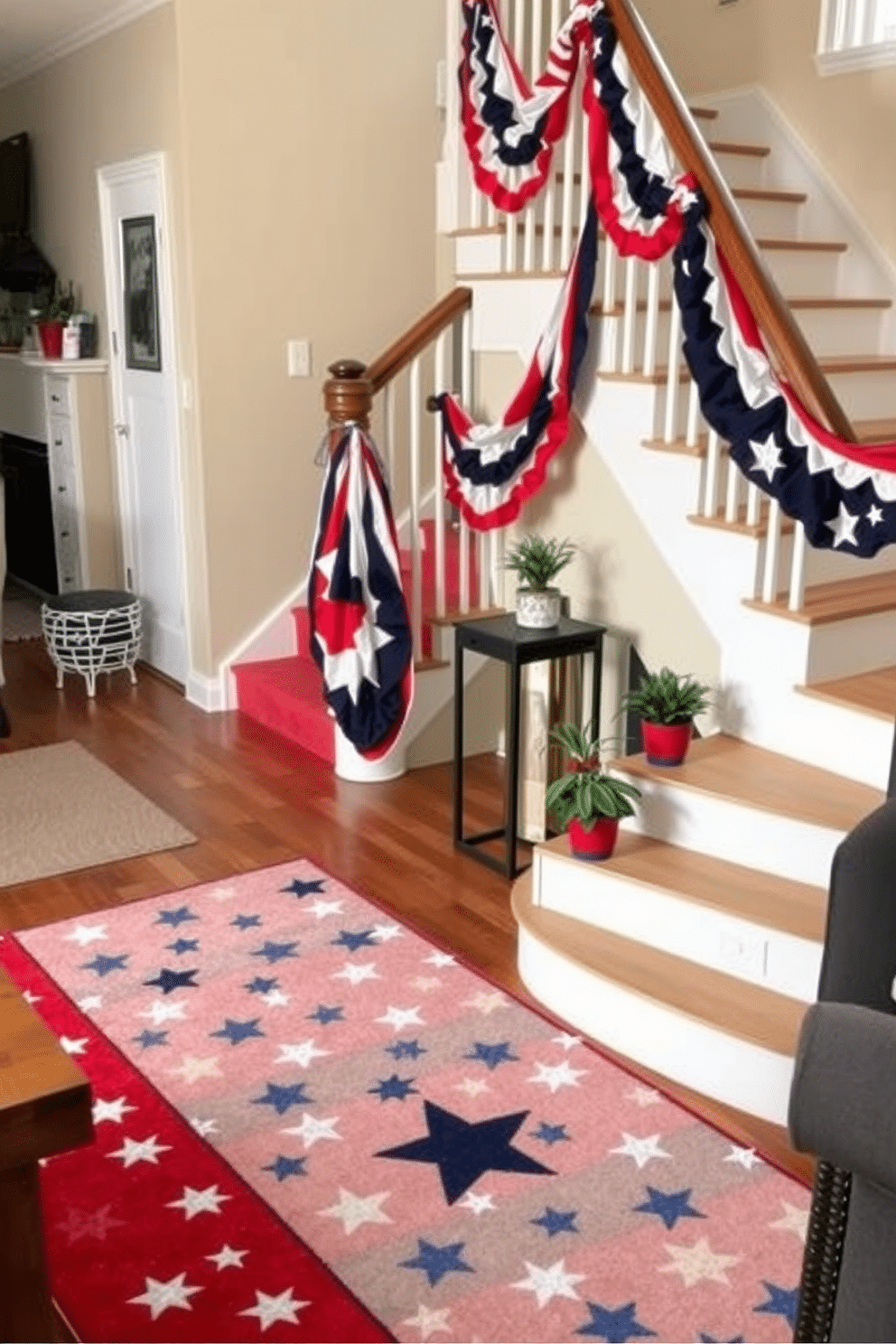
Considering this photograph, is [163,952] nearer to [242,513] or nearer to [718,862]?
[718,862]

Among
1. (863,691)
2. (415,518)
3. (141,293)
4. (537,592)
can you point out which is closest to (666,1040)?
(863,691)

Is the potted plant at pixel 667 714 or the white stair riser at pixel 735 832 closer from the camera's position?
the white stair riser at pixel 735 832

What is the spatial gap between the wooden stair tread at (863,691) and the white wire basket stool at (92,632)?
120 inches

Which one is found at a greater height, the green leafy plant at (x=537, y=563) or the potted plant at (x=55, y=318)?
the potted plant at (x=55, y=318)

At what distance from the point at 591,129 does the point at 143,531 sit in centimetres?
276

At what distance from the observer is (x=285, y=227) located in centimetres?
483

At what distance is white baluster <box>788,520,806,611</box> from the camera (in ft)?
10.4

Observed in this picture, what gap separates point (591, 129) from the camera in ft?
11.6

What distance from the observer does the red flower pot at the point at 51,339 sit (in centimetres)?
577

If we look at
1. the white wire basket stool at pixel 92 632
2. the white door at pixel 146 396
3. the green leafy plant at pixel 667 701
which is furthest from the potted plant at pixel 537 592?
the white wire basket stool at pixel 92 632

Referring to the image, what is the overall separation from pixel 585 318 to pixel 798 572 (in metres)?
0.97

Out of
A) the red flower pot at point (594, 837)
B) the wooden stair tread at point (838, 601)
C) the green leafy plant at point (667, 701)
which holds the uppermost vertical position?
the wooden stair tread at point (838, 601)

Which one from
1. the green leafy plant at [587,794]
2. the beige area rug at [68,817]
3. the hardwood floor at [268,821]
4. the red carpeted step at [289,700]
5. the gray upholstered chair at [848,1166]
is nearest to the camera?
the gray upholstered chair at [848,1166]

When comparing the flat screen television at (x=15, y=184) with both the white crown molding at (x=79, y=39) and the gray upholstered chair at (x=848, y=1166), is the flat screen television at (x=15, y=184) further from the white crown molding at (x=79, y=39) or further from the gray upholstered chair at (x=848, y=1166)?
the gray upholstered chair at (x=848, y=1166)
